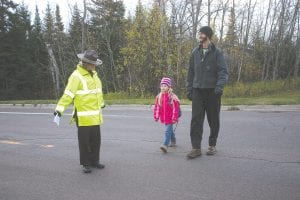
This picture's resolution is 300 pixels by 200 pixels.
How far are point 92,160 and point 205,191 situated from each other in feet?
6.89

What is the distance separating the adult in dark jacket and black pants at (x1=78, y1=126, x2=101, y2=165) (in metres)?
1.60

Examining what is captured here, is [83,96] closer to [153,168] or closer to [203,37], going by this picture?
[153,168]

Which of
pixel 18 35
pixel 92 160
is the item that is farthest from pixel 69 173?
pixel 18 35

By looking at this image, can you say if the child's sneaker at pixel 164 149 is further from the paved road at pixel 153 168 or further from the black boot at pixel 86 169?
the black boot at pixel 86 169

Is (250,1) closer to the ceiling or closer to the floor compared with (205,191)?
closer to the ceiling

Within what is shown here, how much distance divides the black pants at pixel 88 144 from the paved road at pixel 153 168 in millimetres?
243

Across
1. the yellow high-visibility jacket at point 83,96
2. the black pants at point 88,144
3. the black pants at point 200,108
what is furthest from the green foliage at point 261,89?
the yellow high-visibility jacket at point 83,96

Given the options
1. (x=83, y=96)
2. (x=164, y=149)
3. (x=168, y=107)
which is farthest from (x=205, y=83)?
(x=83, y=96)

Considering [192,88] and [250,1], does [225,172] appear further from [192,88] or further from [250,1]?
[250,1]

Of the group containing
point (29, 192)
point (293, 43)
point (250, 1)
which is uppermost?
point (250, 1)

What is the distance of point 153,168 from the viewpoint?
5.99 metres

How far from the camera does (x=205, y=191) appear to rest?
189 inches

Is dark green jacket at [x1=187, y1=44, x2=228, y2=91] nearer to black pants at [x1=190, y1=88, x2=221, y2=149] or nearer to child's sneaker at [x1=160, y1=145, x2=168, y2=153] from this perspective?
black pants at [x1=190, y1=88, x2=221, y2=149]

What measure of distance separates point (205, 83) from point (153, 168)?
66.2 inches
